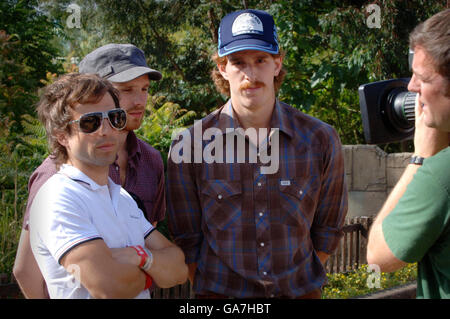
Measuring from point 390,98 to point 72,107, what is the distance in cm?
137

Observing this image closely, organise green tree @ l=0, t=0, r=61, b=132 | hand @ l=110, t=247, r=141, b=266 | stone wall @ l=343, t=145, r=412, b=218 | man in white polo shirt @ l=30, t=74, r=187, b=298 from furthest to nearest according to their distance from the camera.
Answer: green tree @ l=0, t=0, r=61, b=132
stone wall @ l=343, t=145, r=412, b=218
hand @ l=110, t=247, r=141, b=266
man in white polo shirt @ l=30, t=74, r=187, b=298

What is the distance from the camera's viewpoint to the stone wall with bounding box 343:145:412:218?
7.41 m

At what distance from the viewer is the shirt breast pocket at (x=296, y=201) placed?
264 cm

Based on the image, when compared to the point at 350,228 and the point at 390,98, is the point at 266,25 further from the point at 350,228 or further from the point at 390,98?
the point at 350,228

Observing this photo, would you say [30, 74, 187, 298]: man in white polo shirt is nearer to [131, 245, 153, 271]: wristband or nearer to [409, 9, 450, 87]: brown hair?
[131, 245, 153, 271]: wristband

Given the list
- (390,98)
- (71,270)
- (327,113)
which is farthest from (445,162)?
(327,113)

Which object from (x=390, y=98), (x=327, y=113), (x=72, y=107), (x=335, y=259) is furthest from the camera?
(x=327, y=113)

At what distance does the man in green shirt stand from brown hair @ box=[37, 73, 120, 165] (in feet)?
4.09

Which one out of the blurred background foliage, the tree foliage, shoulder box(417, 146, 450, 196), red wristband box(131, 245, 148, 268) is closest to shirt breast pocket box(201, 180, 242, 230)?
red wristband box(131, 245, 148, 268)

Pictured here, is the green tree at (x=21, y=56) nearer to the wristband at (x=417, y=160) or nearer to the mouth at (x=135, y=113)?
the mouth at (x=135, y=113)

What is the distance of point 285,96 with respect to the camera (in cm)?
861

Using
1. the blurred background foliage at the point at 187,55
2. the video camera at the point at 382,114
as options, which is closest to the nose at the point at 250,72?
the video camera at the point at 382,114

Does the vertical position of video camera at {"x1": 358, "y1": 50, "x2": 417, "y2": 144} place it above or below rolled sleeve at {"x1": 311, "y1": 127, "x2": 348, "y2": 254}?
above

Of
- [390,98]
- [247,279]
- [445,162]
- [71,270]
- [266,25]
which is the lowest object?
[247,279]
